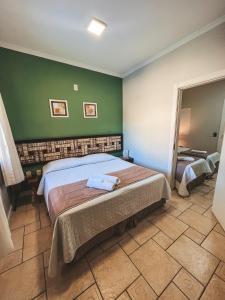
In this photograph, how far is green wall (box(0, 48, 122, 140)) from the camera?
2277mm

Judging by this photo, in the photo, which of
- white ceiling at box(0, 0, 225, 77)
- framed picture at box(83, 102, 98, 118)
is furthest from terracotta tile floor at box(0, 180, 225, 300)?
white ceiling at box(0, 0, 225, 77)

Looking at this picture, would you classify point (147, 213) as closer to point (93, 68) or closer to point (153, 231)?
point (153, 231)

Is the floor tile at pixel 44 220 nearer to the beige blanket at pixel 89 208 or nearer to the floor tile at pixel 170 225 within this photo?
the beige blanket at pixel 89 208

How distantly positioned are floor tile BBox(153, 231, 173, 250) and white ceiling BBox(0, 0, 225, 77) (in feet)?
9.35

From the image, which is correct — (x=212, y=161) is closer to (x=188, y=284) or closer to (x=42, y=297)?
(x=188, y=284)

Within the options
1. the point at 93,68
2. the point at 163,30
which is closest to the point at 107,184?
the point at 163,30

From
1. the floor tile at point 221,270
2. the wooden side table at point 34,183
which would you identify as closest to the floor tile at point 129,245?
the floor tile at point 221,270

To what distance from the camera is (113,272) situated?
127 cm

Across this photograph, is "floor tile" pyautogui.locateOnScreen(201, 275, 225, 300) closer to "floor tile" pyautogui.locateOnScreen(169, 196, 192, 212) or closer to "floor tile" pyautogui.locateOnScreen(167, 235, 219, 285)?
"floor tile" pyautogui.locateOnScreen(167, 235, 219, 285)

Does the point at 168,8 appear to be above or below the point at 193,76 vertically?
above

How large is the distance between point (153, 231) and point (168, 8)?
113 inches

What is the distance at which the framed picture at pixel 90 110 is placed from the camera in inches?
122

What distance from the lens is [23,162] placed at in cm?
249

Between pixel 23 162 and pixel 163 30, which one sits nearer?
pixel 163 30
